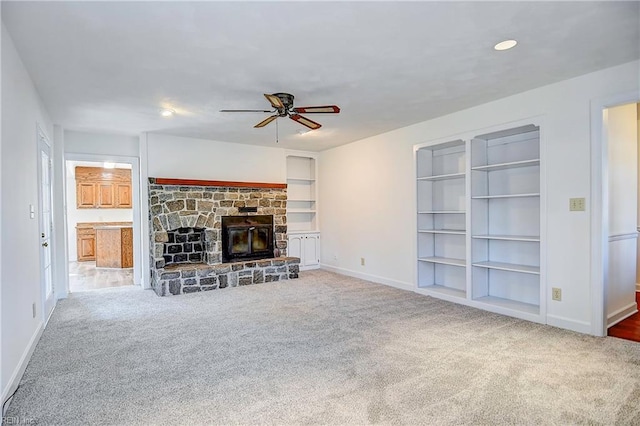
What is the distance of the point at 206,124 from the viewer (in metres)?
5.08

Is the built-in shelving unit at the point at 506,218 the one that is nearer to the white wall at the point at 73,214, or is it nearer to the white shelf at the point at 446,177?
the white shelf at the point at 446,177

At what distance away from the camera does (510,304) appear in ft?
13.7

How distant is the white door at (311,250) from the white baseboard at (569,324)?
173 inches

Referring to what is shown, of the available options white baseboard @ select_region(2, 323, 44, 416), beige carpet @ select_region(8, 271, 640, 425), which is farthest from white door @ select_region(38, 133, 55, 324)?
white baseboard @ select_region(2, 323, 44, 416)

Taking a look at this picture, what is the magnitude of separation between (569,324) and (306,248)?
15.1 ft

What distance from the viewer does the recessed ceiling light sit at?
271 cm

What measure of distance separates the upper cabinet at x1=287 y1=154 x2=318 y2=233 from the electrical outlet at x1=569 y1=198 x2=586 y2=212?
4.66 m

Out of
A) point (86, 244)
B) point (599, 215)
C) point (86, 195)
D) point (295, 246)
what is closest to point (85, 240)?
point (86, 244)

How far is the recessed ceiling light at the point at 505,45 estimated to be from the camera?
8.90 ft

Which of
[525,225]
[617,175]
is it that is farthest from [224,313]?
[617,175]

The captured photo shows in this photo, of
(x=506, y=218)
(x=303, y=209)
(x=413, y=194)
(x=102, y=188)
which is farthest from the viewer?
(x=102, y=188)

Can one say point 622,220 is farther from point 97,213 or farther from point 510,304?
point 97,213

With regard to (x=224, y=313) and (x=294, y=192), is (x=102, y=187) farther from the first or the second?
(x=224, y=313)

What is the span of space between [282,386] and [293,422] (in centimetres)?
44
